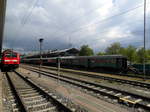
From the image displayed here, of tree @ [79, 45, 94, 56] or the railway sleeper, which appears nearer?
the railway sleeper

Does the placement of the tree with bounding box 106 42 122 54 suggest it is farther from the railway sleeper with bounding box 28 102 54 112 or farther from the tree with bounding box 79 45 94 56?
the railway sleeper with bounding box 28 102 54 112

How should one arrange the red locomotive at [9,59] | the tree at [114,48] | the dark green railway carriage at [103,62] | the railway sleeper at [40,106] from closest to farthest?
1. the railway sleeper at [40,106]
2. the red locomotive at [9,59]
3. the dark green railway carriage at [103,62]
4. the tree at [114,48]

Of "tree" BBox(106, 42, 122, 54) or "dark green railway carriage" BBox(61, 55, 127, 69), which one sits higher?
"tree" BBox(106, 42, 122, 54)

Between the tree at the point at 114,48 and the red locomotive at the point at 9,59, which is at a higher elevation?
the tree at the point at 114,48

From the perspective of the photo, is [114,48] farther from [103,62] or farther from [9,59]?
[9,59]

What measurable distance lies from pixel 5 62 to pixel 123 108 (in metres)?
20.5

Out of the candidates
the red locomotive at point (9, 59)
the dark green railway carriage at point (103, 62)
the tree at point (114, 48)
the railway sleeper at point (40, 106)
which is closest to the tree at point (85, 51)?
the tree at point (114, 48)

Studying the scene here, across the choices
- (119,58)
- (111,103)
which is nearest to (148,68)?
(119,58)

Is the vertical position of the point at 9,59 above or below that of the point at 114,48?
below

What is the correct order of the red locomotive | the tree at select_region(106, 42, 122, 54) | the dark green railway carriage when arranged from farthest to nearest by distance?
the tree at select_region(106, 42, 122, 54)
the dark green railway carriage
the red locomotive

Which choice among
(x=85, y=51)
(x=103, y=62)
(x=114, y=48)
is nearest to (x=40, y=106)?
(x=103, y=62)

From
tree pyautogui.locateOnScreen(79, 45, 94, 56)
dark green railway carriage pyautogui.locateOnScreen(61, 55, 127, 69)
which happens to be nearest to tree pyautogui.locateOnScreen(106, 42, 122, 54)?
tree pyautogui.locateOnScreen(79, 45, 94, 56)

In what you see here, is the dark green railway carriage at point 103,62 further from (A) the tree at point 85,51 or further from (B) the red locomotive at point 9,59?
(A) the tree at point 85,51

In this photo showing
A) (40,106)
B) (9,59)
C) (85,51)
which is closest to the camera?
(40,106)
